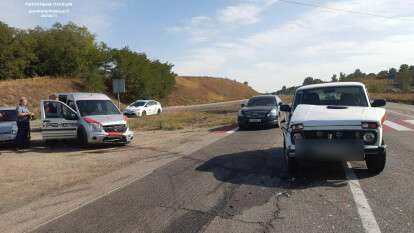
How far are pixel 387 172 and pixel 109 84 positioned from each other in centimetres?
5597

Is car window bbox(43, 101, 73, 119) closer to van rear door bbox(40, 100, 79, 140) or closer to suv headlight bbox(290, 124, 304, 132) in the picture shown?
van rear door bbox(40, 100, 79, 140)

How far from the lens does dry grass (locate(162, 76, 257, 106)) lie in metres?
80.1

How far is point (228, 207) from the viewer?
603 cm

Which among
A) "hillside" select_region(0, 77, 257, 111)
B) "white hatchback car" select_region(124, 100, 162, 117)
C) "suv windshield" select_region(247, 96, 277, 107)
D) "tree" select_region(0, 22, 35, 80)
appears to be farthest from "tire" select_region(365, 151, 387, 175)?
"tree" select_region(0, 22, 35, 80)

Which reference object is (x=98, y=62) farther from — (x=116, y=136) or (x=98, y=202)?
(x=98, y=202)

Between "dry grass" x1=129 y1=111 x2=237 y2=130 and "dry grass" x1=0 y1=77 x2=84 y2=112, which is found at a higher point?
"dry grass" x1=0 y1=77 x2=84 y2=112

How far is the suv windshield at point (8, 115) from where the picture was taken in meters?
15.2

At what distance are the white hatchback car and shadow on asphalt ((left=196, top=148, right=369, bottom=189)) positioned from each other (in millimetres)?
26297

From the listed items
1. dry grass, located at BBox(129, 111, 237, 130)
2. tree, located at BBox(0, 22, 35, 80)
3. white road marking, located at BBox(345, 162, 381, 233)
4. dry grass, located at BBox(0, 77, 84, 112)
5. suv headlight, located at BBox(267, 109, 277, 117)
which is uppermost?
tree, located at BBox(0, 22, 35, 80)

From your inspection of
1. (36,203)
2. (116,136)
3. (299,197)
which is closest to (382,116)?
(299,197)

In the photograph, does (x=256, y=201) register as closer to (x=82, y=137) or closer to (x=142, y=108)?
(x=82, y=137)

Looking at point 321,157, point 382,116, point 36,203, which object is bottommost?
point 36,203

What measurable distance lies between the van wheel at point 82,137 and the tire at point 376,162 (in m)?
9.15

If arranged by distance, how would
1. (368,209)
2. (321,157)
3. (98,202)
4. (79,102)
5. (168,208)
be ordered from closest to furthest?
(368,209), (168,208), (98,202), (321,157), (79,102)
